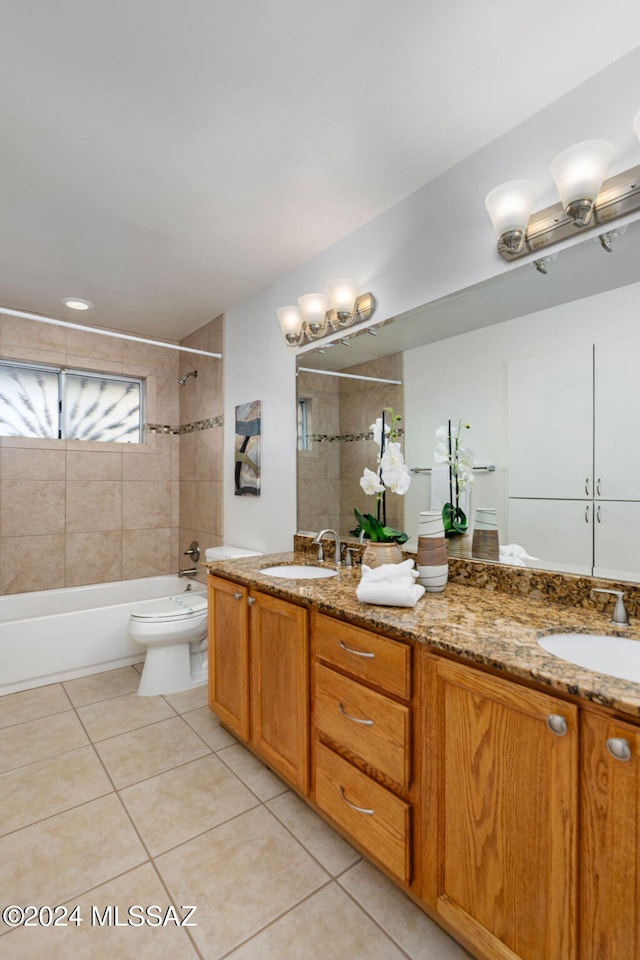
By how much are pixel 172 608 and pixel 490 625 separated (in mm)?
2155

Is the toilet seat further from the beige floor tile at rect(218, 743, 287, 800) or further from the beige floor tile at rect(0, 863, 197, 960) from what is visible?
the beige floor tile at rect(0, 863, 197, 960)

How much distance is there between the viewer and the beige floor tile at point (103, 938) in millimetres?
1169

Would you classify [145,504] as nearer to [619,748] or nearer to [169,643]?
[169,643]

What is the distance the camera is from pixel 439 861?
115cm

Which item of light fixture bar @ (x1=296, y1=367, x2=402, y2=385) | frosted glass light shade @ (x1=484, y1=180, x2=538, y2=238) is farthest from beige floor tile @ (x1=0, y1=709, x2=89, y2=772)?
frosted glass light shade @ (x1=484, y1=180, x2=538, y2=238)

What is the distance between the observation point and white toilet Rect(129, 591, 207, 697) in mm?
2598

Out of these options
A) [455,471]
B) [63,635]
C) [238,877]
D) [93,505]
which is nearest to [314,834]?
[238,877]

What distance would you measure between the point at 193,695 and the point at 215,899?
136cm

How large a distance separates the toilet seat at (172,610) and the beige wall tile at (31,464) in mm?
1244

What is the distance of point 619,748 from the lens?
82 centimetres

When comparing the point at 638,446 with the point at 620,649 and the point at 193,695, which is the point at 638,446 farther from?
the point at 193,695

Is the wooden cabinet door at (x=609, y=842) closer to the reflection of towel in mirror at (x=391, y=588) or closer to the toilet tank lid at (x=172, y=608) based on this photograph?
the reflection of towel in mirror at (x=391, y=588)

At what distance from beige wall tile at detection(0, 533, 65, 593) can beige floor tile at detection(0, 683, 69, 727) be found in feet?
2.74

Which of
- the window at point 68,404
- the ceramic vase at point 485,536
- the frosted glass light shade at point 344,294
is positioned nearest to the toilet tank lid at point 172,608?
the window at point 68,404
